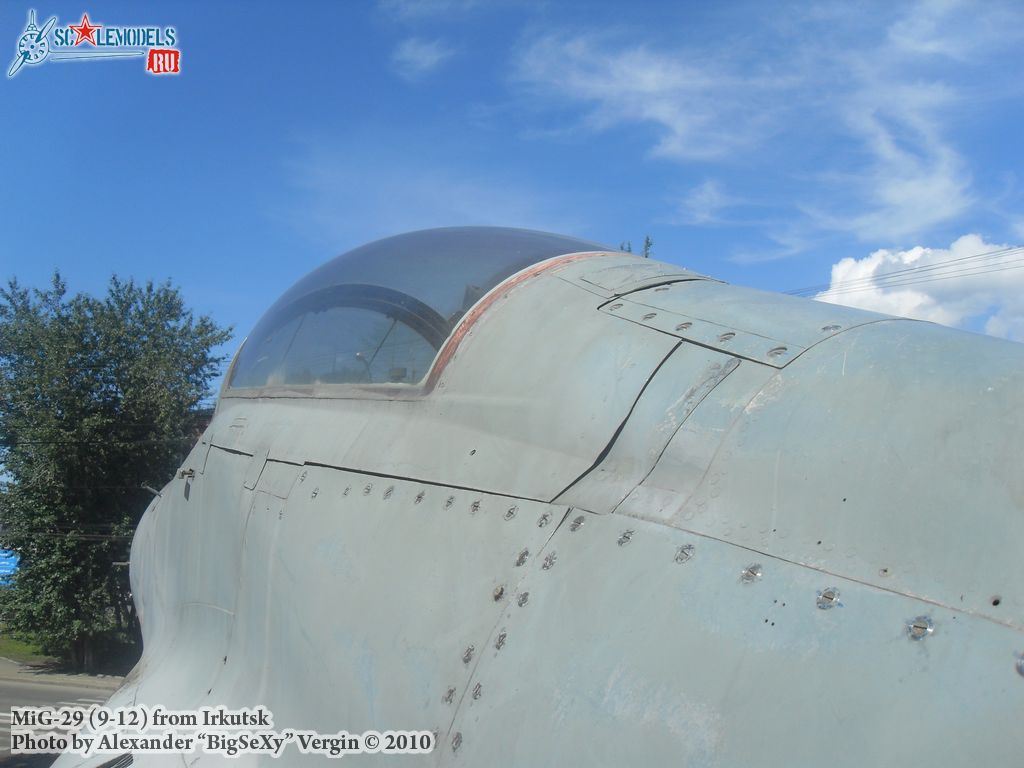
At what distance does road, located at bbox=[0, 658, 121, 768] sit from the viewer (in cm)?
1791

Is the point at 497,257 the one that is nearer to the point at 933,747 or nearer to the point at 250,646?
the point at 250,646

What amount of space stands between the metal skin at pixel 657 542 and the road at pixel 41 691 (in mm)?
18192

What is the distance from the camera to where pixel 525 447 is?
9.40 ft

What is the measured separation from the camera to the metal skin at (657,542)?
165cm

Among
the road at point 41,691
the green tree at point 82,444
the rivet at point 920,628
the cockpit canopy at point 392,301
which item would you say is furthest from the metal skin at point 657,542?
the green tree at point 82,444

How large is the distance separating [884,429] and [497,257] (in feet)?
7.48

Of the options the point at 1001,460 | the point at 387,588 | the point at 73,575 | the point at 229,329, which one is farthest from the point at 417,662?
the point at 229,329

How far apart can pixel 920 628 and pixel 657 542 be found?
72 centimetres

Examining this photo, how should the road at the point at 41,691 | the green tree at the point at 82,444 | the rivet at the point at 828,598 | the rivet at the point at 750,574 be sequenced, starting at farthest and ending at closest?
1. the green tree at the point at 82,444
2. the road at the point at 41,691
3. the rivet at the point at 750,574
4. the rivet at the point at 828,598

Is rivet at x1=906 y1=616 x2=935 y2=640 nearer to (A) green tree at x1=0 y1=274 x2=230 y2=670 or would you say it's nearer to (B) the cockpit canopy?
(B) the cockpit canopy

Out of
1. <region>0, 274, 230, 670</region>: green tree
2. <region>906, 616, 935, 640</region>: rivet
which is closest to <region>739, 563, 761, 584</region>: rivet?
<region>906, 616, 935, 640</region>: rivet

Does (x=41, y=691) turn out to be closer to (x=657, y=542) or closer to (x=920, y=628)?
(x=657, y=542)

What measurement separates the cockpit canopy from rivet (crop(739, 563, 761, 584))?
6.20ft

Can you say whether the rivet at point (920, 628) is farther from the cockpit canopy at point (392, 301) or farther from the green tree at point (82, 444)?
the green tree at point (82, 444)
